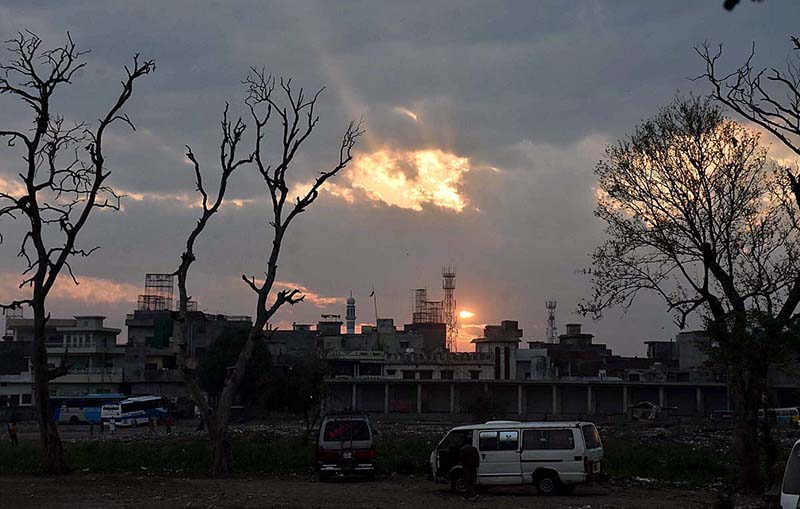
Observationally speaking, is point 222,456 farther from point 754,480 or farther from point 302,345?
point 302,345

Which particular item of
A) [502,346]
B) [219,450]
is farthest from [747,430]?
[502,346]

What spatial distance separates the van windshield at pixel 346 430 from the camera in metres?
28.9

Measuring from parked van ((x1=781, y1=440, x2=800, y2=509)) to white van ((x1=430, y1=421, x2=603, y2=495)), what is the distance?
41.2 feet

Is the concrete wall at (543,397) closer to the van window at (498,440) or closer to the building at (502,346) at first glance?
the building at (502,346)

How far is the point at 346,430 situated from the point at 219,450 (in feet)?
17.7

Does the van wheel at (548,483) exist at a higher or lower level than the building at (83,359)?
lower

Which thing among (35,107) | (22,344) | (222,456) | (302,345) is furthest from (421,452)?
(22,344)

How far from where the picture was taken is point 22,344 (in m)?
115

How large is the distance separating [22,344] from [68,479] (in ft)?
303

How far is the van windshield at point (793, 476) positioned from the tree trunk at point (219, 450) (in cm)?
2267

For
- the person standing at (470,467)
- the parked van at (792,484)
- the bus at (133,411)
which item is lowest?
the bus at (133,411)

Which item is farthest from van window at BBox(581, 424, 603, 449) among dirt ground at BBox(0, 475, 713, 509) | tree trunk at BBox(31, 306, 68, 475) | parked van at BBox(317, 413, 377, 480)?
tree trunk at BBox(31, 306, 68, 475)

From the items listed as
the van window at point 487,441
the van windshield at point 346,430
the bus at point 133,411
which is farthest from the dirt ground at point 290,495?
the bus at point 133,411

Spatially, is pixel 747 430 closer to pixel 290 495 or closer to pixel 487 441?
pixel 487 441
